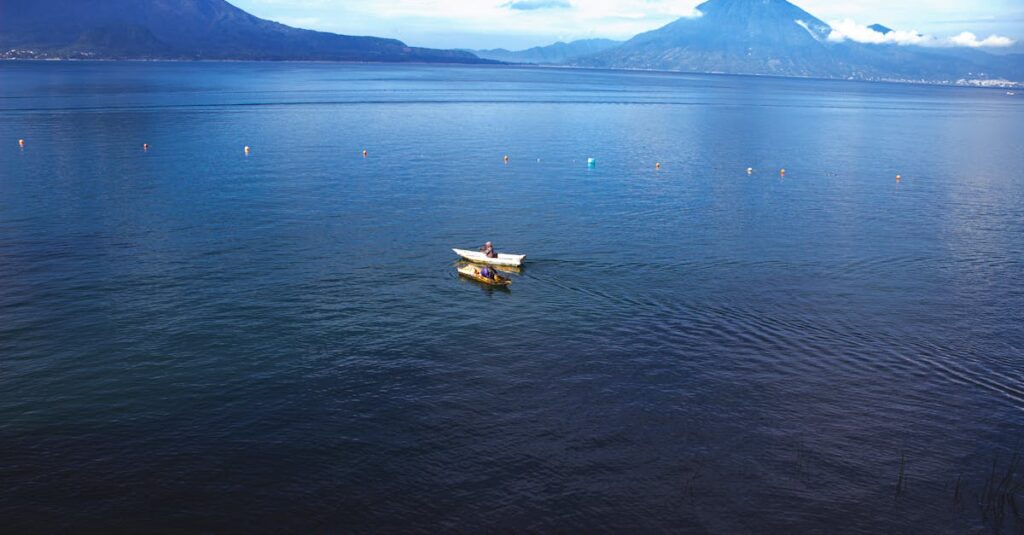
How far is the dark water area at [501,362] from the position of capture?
39656 mm

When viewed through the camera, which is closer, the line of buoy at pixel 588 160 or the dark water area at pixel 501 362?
the dark water area at pixel 501 362

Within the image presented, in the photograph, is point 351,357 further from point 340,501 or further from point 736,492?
point 736,492

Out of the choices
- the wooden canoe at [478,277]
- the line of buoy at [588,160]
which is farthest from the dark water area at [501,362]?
the line of buoy at [588,160]

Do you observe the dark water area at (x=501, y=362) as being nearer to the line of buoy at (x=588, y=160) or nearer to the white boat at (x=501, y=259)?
the white boat at (x=501, y=259)

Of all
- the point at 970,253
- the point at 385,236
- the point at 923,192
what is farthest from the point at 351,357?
the point at 923,192

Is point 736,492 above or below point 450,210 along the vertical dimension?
below

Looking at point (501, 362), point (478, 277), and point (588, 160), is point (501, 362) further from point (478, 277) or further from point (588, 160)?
point (588, 160)

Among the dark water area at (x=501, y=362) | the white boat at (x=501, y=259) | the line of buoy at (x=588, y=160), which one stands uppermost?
the line of buoy at (x=588, y=160)

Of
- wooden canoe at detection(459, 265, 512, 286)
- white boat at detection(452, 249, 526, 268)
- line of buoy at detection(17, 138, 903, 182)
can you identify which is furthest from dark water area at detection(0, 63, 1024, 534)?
line of buoy at detection(17, 138, 903, 182)

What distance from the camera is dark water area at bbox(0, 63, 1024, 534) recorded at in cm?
3966

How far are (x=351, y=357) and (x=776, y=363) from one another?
102 feet

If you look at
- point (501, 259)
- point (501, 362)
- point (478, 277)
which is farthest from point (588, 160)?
point (501, 362)

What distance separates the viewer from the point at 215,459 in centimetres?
4259

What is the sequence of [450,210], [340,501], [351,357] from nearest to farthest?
[340,501] < [351,357] < [450,210]
